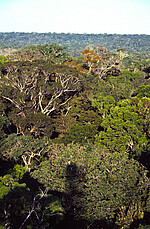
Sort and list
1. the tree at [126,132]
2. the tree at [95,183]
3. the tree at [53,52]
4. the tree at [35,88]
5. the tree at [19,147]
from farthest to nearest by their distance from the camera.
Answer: the tree at [53,52] < the tree at [35,88] < the tree at [126,132] < the tree at [19,147] < the tree at [95,183]

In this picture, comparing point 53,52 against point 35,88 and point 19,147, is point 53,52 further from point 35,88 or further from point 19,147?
point 19,147

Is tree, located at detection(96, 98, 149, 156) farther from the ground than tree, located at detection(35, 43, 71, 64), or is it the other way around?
tree, located at detection(35, 43, 71, 64)

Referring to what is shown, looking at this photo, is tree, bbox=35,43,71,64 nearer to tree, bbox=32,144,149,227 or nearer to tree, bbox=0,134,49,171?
tree, bbox=0,134,49,171

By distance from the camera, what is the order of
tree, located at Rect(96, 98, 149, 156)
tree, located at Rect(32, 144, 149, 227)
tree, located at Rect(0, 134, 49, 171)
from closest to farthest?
tree, located at Rect(32, 144, 149, 227), tree, located at Rect(0, 134, 49, 171), tree, located at Rect(96, 98, 149, 156)

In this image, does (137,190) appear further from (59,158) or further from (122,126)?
(122,126)

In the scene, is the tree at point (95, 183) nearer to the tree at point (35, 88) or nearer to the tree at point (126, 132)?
the tree at point (126, 132)

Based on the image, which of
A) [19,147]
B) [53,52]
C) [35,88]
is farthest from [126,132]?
[53,52]

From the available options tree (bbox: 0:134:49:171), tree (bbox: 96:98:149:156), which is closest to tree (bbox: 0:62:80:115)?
tree (bbox: 0:134:49:171)

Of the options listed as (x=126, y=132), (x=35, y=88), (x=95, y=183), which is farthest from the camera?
(x=35, y=88)

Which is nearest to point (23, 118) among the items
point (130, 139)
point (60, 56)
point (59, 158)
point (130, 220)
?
point (59, 158)

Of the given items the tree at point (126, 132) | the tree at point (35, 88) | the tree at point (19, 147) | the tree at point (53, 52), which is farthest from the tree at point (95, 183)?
the tree at point (53, 52)

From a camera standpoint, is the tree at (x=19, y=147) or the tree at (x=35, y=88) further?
the tree at (x=35, y=88)
